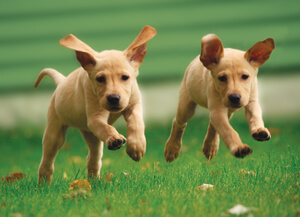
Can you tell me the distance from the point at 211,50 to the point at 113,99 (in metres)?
0.90

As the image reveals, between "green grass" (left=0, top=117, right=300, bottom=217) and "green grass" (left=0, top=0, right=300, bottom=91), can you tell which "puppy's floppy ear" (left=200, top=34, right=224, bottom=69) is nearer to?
"green grass" (left=0, top=117, right=300, bottom=217)

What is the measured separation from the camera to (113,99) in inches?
163

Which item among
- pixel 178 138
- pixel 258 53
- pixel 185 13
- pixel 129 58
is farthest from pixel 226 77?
pixel 185 13

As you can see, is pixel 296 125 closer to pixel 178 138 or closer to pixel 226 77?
pixel 178 138

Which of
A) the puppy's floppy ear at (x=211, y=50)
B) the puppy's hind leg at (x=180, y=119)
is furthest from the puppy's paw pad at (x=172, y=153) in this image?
the puppy's floppy ear at (x=211, y=50)

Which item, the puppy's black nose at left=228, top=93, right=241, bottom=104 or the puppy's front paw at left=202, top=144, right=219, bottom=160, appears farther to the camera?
the puppy's front paw at left=202, top=144, right=219, bottom=160

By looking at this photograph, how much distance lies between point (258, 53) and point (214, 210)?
143 cm

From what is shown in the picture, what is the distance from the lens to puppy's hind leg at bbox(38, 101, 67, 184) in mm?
5219

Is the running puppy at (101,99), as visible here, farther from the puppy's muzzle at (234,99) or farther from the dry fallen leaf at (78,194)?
the puppy's muzzle at (234,99)

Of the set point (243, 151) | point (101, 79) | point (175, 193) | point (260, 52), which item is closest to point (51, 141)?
point (101, 79)

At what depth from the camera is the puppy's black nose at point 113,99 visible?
4.13 meters

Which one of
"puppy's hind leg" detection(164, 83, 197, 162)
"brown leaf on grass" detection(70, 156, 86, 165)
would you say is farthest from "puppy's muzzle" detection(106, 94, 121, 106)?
"brown leaf on grass" detection(70, 156, 86, 165)

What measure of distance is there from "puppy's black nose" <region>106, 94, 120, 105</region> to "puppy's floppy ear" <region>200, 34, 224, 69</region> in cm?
76

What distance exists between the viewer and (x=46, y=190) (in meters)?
4.62
